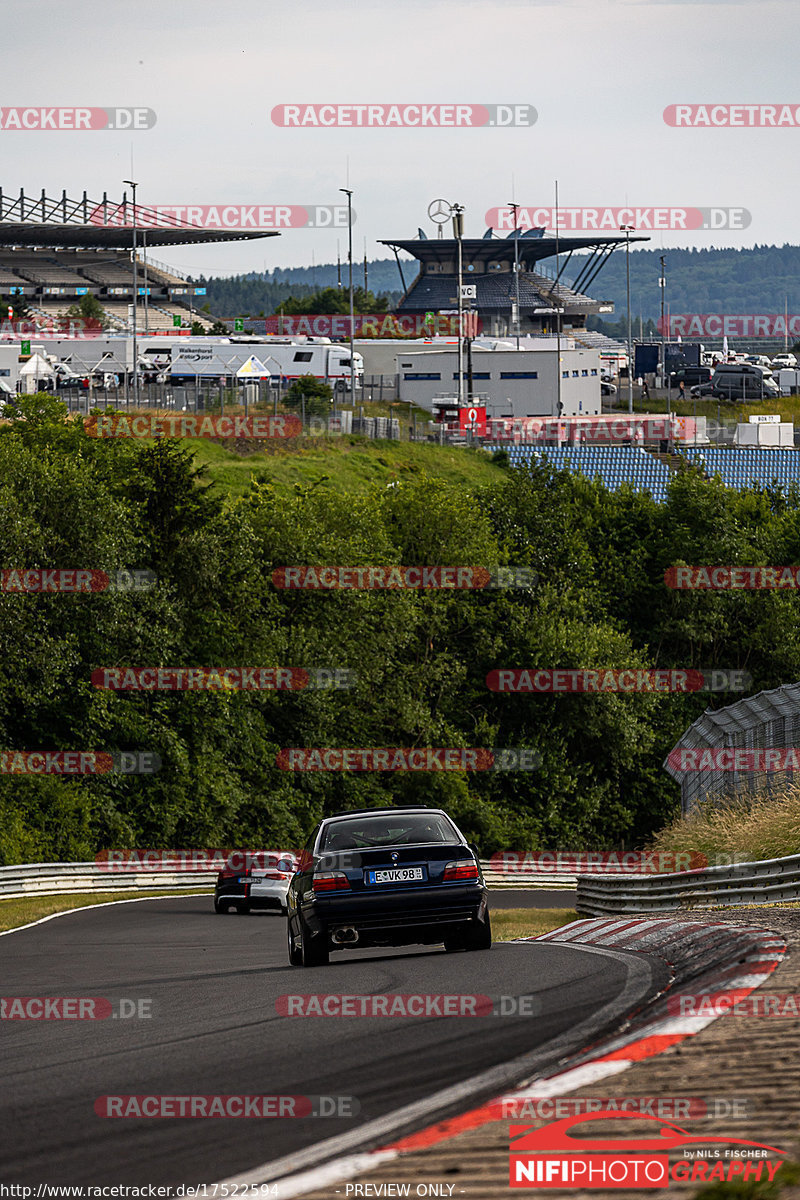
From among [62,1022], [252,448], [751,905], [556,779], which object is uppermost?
[252,448]

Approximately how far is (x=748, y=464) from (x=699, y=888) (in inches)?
2509

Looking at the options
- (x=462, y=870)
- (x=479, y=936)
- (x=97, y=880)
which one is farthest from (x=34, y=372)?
(x=462, y=870)

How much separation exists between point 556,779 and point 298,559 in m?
11.0

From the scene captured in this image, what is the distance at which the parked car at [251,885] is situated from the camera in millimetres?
25484

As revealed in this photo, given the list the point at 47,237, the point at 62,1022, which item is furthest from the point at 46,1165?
the point at 47,237

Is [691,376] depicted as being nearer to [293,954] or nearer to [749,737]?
[749,737]

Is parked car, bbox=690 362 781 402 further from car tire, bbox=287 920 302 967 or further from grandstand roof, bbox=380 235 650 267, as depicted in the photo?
car tire, bbox=287 920 302 967

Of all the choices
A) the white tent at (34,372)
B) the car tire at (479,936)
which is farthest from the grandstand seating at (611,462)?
the car tire at (479,936)

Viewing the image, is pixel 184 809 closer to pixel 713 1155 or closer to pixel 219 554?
pixel 219 554

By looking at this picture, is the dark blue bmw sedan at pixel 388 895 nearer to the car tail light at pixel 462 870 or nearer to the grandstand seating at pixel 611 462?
the car tail light at pixel 462 870

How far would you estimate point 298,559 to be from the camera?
4588cm

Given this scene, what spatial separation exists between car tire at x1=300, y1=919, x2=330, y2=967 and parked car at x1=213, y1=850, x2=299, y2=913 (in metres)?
13.2

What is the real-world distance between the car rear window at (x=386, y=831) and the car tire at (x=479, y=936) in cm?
74

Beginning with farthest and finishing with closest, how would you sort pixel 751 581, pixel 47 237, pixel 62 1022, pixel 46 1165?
pixel 47 237 < pixel 751 581 < pixel 62 1022 < pixel 46 1165
